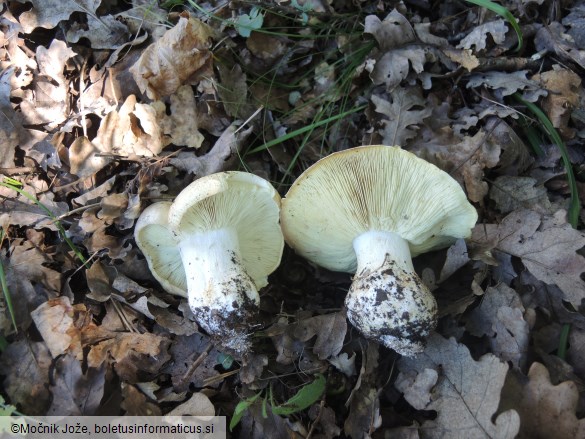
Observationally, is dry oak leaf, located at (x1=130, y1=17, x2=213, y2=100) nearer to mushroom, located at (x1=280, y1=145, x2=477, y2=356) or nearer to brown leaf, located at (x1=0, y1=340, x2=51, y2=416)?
mushroom, located at (x1=280, y1=145, x2=477, y2=356)

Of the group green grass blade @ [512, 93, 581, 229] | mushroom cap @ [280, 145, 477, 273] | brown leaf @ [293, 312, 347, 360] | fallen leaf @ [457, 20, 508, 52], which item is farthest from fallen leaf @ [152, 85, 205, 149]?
green grass blade @ [512, 93, 581, 229]

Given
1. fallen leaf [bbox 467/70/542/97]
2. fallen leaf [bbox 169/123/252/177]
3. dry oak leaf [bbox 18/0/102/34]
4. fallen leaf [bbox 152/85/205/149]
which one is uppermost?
dry oak leaf [bbox 18/0/102/34]

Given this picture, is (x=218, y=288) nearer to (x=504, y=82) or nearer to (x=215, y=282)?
(x=215, y=282)

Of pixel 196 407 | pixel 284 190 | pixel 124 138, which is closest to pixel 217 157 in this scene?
pixel 284 190

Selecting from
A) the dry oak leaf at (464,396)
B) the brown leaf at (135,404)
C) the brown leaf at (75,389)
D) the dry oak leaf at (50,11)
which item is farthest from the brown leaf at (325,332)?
the dry oak leaf at (50,11)

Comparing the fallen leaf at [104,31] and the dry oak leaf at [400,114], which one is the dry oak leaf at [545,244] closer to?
the dry oak leaf at [400,114]

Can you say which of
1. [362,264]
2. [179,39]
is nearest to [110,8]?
[179,39]

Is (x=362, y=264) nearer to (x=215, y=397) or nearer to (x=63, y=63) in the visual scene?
(x=215, y=397)
